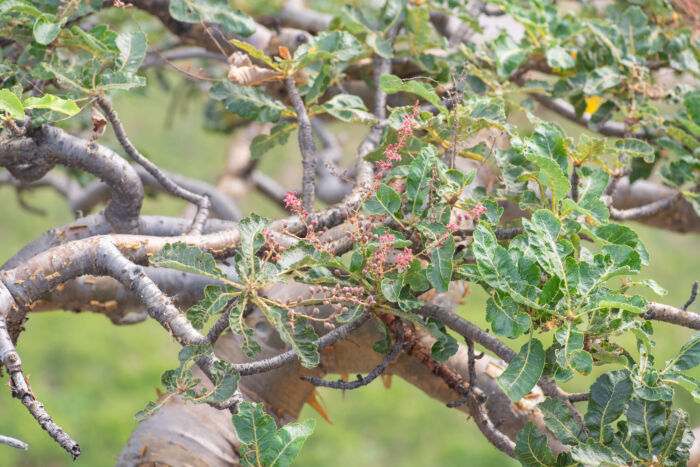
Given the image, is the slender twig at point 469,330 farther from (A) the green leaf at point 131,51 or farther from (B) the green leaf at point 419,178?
(A) the green leaf at point 131,51

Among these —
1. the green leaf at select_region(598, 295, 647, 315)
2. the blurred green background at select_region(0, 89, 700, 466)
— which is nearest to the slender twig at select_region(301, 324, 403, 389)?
the green leaf at select_region(598, 295, 647, 315)

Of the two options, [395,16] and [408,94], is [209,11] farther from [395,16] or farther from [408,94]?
[408,94]

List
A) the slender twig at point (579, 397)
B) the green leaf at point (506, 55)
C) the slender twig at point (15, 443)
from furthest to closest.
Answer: the green leaf at point (506, 55), the slender twig at point (579, 397), the slender twig at point (15, 443)

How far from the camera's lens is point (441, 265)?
0.87 meters

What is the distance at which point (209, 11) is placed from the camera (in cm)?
122

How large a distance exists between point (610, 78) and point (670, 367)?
675 millimetres

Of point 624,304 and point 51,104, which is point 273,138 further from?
point 624,304

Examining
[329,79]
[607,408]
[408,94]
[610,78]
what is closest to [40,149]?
[329,79]

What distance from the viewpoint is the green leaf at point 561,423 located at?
85 centimetres

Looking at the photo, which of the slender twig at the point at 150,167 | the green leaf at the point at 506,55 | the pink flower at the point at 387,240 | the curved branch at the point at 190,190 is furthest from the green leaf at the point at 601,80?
the curved branch at the point at 190,190

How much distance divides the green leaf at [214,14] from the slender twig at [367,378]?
2.00ft

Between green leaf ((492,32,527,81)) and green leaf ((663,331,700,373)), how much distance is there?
626 millimetres

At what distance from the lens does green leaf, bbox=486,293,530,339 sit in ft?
2.63

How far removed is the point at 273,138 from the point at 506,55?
47 cm
